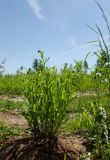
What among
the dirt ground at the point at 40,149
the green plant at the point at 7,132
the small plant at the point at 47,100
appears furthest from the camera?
the green plant at the point at 7,132

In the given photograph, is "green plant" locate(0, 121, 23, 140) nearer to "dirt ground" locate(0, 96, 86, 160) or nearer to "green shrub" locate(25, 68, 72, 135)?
"dirt ground" locate(0, 96, 86, 160)

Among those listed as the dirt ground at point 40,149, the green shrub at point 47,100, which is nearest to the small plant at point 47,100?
the green shrub at point 47,100

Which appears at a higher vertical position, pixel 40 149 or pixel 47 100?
pixel 47 100

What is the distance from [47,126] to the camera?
4305 mm

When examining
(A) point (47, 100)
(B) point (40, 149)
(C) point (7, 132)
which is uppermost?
(A) point (47, 100)

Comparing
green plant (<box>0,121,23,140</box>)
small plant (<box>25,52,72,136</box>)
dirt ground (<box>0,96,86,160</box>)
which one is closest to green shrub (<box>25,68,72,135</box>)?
small plant (<box>25,52,72,136</box>)

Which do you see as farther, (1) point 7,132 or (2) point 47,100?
(1) point 7,132

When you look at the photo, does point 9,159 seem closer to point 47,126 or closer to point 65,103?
point 47,126

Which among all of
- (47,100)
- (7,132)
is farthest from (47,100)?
(7,132)

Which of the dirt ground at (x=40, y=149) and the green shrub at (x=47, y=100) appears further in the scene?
the green shrub at (x=47, y=100)

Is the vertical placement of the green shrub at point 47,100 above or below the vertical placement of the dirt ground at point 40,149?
above

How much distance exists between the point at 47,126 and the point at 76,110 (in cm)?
380

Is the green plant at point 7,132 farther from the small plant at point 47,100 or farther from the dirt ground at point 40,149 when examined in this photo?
the small plant at point 47,100

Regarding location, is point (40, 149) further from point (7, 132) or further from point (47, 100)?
point (7, 132)
